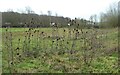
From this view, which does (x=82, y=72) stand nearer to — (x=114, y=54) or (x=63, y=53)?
(x=63, y=53)

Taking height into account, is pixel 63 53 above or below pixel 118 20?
below

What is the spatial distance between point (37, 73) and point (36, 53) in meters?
2.76

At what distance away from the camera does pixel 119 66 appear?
27.2 ft

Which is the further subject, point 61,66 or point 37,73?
point 61,66

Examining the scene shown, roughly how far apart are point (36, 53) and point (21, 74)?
2.95 m

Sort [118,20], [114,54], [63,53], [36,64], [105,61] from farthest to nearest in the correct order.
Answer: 1. [118,20]
2. [114,54]
3. [63,53]
4. [105,61]
5. [36,64]

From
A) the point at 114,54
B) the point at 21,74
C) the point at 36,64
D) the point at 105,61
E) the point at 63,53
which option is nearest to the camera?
the point at 21,74

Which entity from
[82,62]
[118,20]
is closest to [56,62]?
[82,62]

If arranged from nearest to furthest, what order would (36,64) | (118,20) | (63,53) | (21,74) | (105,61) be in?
(21,74) < (36,64) < (105,61) < (63,53) < (118,20)

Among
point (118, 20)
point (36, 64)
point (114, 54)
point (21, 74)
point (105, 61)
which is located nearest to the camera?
point (21, 74)

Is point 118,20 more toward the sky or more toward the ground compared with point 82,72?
more toward the sky

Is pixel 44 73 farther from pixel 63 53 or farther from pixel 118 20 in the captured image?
pixel 118 20

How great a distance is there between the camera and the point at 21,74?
6602mm

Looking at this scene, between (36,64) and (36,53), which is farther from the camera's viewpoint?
(36,53)
